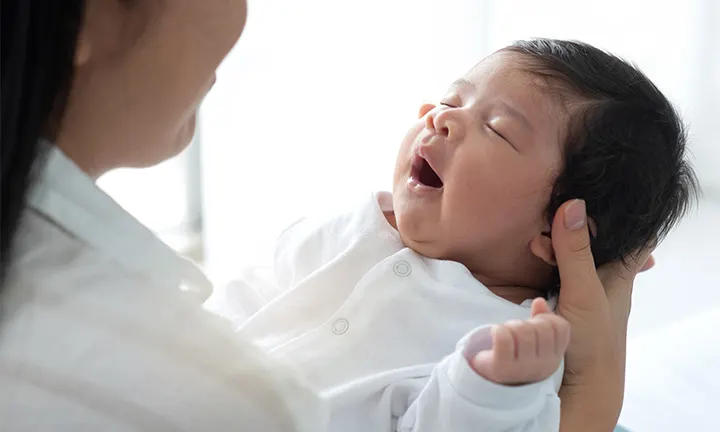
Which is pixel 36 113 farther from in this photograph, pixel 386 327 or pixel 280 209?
pixel 280 209

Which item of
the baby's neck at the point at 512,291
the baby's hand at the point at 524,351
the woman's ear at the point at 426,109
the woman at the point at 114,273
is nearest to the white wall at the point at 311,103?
the woman's ear at the point at 426,109

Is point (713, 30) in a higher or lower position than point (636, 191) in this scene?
lower

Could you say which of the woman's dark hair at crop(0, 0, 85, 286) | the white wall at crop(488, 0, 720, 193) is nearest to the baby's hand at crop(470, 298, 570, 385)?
the woman's dark hair at crop(0, 0, 85, 286)

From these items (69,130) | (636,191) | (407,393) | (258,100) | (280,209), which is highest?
(69,130)

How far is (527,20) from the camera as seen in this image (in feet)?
6.55

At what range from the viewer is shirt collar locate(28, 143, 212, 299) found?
542mm

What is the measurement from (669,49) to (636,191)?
4.01 ft

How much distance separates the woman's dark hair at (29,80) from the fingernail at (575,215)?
62 cm

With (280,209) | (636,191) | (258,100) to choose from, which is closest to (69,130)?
(636,191)

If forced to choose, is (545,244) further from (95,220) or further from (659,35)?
(659,35)

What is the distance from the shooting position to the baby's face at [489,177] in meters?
0.99

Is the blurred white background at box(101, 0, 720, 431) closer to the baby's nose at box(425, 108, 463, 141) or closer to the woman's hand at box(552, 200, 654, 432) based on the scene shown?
the woman's hand at box(552, 200, 654, 432)

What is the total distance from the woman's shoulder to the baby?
1.10 feet

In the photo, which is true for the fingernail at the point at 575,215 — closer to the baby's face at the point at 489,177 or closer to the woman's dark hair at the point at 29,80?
the baby's face at the point at 489,177
